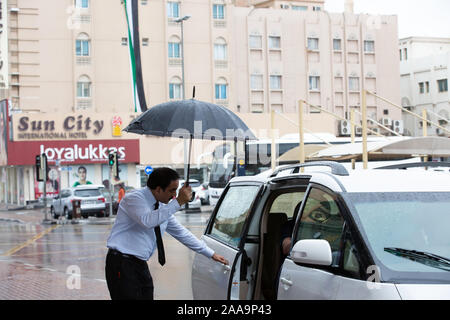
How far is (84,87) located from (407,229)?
49872 millimetres

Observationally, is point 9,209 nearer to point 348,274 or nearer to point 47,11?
point 47,11

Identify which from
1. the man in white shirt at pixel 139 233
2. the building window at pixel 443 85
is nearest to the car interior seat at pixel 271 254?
the man in white shirt at pixel 139 233

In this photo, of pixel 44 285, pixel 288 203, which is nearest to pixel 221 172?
pixel 44 285

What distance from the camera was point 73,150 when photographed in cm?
5150

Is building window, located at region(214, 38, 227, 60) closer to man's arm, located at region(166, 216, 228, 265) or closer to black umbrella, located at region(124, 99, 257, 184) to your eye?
black umbrella, located at region(124, 99, 257, 184)

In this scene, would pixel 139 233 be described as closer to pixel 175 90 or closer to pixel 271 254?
pixel 271 254

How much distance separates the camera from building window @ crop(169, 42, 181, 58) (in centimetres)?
5484

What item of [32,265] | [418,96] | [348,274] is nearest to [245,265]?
[348,274]

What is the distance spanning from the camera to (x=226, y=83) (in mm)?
55656

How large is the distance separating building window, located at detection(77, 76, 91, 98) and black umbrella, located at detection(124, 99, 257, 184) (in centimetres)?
4598

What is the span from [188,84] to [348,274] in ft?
166

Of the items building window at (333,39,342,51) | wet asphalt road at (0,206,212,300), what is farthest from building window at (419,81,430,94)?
wet asphalt road at (0,206,212,300)

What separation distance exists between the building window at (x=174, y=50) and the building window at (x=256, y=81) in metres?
6.37
